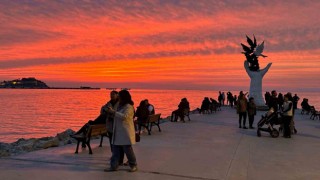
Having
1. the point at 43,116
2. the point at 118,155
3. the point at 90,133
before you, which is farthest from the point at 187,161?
the point at 43,116

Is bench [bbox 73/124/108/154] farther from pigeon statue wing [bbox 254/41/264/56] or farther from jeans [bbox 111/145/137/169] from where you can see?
pigeon statue wing [bbox 254/41/264/56]

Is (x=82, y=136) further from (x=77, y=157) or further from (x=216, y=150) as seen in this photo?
(x=216, y=150)

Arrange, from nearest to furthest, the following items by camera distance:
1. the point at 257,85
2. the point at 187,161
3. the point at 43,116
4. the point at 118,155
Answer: the point at 118,155
the point at 187,161
the point at 257,85
the point at 43,116

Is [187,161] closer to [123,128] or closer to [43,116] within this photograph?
[123,128]

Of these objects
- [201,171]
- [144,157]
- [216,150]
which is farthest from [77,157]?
[216,150]

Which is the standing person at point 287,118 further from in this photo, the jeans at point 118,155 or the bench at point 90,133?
the jeans at point 118,155

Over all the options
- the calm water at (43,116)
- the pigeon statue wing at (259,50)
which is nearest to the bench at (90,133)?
the calm water at (43,116)

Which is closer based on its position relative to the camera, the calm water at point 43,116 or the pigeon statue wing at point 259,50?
the calm water at point 43,116

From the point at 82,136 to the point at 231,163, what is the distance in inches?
159

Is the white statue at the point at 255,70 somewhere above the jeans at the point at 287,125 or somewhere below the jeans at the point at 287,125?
above

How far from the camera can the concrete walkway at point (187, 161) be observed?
25.0ft

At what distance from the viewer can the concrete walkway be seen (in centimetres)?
763

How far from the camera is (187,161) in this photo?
9.05 metres

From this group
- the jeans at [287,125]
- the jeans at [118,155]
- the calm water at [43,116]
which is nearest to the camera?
the jeans at [118,155]
